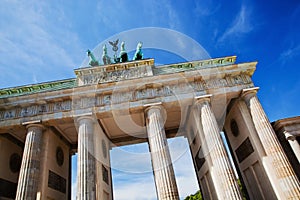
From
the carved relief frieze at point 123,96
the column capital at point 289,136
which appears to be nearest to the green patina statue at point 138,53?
the carved relief frieze at point 123,96

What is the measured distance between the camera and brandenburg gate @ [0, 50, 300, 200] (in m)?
12.6

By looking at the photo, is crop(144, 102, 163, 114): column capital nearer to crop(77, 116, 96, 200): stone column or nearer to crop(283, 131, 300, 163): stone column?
crop(77, 116, 96, 200): stone column

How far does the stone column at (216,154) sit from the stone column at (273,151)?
2.81m

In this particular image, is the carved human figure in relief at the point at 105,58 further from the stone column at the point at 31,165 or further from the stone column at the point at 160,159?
the stone column at the point at 31,165

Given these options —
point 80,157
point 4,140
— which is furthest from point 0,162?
point 80,157

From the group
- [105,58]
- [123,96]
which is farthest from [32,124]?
[105,58]

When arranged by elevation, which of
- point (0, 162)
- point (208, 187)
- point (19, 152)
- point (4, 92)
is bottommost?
point (208, 187)

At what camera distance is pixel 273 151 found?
1284 cm

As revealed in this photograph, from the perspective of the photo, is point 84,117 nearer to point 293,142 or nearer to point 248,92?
point 248,92

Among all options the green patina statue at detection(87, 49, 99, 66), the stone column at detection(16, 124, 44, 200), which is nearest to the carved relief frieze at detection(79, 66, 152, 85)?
the green patina statue at detection(87, 49, 99, 66)

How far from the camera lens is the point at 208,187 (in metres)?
15.8

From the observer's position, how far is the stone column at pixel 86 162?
11.9 m

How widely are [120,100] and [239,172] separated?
11.2m

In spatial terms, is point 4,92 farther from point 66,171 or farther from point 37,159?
point 66,171
